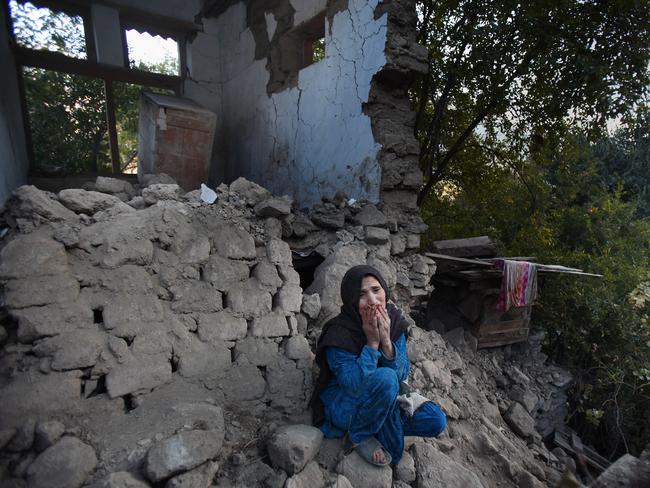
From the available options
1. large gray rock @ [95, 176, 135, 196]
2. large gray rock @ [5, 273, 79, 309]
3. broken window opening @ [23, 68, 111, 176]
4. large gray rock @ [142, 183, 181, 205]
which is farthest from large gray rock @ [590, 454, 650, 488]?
broken window opening @ [23, 68, 111, 176]

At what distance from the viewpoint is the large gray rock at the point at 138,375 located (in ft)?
6.66

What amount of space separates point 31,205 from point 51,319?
0.73 m

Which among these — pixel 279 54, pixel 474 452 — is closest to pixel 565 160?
pixel 279 54

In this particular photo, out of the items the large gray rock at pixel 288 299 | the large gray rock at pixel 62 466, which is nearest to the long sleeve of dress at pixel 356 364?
the large gray rock at pixel 288 299

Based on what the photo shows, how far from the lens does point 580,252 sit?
6.90 meters

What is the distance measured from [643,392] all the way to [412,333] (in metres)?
4.93

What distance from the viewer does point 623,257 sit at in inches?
277

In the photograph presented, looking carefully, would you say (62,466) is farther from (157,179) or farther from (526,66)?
(526,66)

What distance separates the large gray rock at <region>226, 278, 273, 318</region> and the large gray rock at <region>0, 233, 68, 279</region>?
1017 mm

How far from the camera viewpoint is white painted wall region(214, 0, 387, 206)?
142 inches

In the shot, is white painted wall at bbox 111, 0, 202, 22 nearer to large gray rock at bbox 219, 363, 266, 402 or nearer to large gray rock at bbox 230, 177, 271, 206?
large gray rock at bbox 230, 177, 271, 206

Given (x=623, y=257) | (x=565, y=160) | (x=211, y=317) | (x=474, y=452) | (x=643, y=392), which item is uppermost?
(x=565, y=160)

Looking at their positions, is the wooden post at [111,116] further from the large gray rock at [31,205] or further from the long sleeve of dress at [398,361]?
the long sleeve of dress at [398,361]

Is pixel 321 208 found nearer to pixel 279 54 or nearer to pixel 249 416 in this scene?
pixel 249 416
